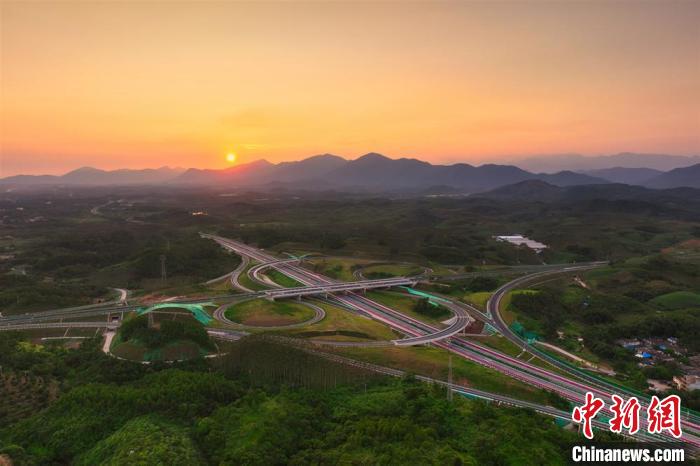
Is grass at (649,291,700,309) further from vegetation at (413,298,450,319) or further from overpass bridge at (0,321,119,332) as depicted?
overpass bridge at (0,321,119,332)

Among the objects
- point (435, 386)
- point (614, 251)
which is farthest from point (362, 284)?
point (614, 251)

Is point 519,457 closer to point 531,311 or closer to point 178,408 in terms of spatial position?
point 178,408

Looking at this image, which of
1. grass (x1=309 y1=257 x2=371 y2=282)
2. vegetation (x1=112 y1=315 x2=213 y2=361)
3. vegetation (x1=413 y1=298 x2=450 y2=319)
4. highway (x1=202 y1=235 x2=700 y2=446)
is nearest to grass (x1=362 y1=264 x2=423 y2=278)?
grass (x1=309 y1=257 x2=371 y2=282)

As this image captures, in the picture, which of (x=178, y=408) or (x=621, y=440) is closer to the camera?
(x=621, y=440)

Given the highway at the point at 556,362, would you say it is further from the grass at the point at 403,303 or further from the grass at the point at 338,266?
the grass at the point at 338,266

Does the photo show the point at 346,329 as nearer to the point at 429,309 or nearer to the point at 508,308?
the point at 429,309

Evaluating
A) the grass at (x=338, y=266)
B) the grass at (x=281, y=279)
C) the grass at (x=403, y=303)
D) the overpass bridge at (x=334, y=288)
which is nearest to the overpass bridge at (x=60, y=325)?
A: the overpass bridge at (x=334, y=288)
